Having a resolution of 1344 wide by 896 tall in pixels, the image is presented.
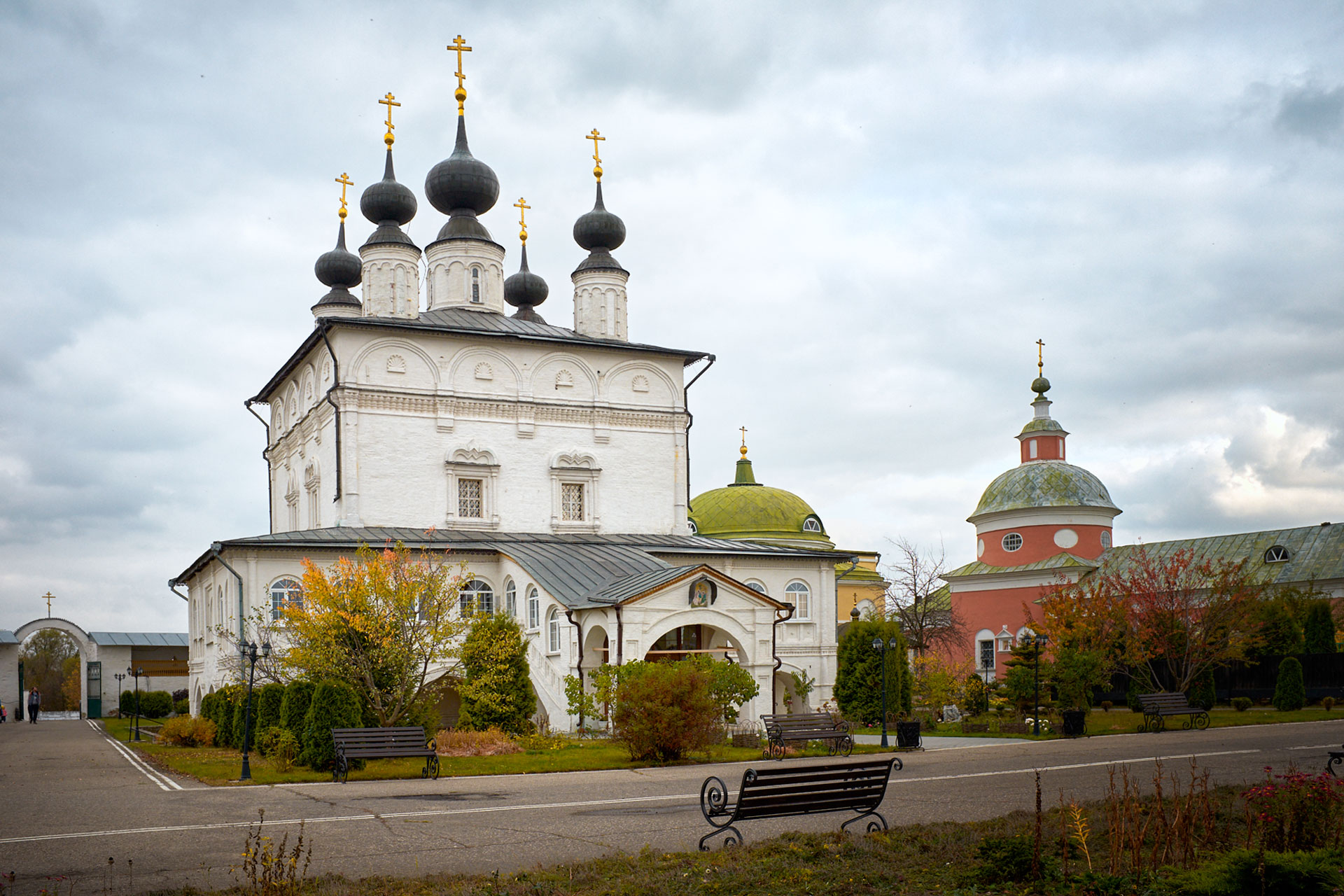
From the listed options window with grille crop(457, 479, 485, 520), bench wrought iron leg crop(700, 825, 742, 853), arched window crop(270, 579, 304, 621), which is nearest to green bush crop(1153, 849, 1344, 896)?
bench wrought iron leg crop(700, 825, 742, 853)

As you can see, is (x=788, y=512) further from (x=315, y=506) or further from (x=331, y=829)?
(x=331, y=829)

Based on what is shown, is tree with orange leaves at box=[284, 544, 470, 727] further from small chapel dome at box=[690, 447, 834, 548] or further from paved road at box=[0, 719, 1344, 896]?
small chapel dome at box=[690, 447, 834, 548]

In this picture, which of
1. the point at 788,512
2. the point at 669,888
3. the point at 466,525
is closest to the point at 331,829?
the point at 669,888

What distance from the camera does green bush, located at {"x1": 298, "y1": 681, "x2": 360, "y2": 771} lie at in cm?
1650

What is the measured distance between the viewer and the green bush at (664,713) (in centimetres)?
1692

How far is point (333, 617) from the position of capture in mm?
19047

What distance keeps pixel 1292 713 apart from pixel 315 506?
23979 millimetres

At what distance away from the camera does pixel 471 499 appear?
28.2 m

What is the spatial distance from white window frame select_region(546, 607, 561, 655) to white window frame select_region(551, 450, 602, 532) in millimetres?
5561

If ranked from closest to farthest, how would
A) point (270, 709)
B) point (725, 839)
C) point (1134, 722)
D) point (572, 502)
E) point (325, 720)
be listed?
point (725, 839) < point (325, 720) < point (270, 709) < point (1134, 722) < point (572, 502)

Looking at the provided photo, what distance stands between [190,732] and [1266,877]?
70.7 ft

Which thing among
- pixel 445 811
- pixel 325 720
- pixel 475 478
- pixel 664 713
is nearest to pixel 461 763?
pixel 325 720

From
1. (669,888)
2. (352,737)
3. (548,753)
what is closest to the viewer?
(669,888)

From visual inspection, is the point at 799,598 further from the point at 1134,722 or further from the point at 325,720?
the point at 325,720
